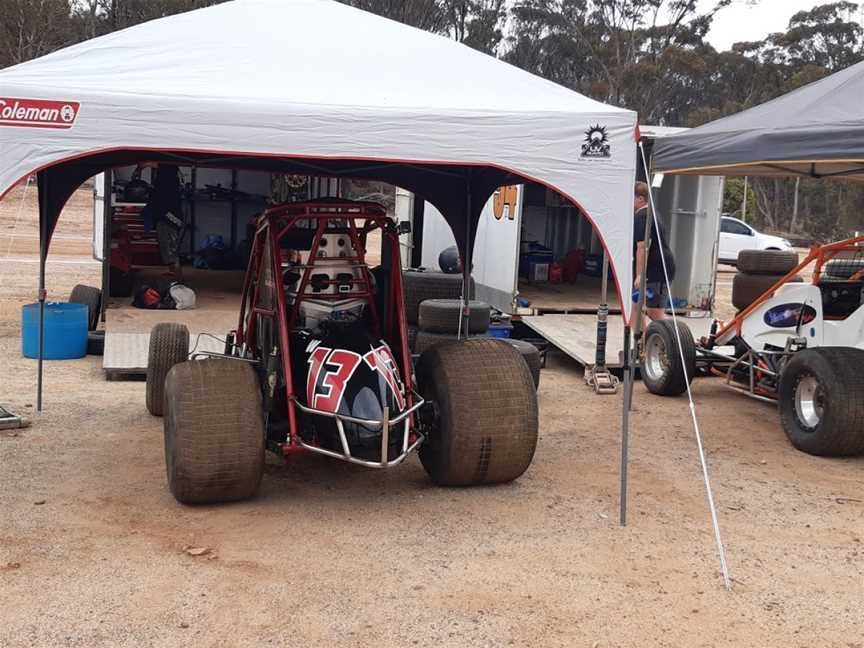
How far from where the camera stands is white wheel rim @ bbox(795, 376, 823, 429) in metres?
7.33

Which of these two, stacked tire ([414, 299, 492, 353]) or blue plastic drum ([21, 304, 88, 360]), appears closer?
stacked tire ([414, 299, 492, 353])

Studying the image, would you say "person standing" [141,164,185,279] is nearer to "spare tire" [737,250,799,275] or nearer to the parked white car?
"spare tire" [737,250,799,275]

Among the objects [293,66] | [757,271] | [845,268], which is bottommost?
[757,271]

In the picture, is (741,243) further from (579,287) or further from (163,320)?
(163,320)

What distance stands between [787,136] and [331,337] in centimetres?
347

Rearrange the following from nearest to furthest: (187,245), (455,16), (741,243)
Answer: (187,245)
(741,243)
(455,16)

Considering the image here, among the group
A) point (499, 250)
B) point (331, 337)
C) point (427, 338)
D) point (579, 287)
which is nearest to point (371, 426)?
point (331, 337)

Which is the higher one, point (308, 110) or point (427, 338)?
point (308, 110)

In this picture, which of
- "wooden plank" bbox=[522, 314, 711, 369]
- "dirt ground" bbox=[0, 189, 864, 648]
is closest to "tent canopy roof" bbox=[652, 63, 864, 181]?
"dirt ground" bbox=[0, 189, 864, 648]

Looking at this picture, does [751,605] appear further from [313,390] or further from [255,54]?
[255,54]

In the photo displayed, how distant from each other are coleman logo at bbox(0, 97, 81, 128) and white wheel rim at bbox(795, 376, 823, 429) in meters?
5.31

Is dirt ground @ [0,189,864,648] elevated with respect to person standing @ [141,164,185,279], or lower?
lower

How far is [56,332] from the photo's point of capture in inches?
396

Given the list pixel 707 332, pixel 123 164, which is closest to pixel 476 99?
pixel 123 164
